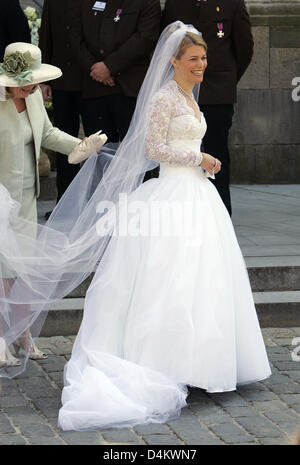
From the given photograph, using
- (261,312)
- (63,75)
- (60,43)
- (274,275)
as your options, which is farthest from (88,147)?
(60,43)

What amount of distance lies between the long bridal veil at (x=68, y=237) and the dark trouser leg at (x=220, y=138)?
225cm

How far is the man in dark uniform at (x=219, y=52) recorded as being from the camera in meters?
8.08

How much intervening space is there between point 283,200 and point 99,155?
449cm

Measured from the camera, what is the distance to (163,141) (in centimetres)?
580

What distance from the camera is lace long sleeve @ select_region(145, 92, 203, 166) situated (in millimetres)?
5781

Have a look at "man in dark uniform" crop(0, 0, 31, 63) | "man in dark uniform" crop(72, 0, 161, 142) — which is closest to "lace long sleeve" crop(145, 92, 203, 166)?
"man in dark uniform" crop(72, 0, 161, 142)

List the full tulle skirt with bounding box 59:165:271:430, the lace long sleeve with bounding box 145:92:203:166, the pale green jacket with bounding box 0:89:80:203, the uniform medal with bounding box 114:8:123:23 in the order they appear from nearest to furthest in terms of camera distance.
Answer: the full tulle skirt with bounding box 59:165:271:430 → the lace long sleeve with bounding box 145:92:203:166 → the pale green jacket with bounding box 0:89:80:203 → the uniform medal with bounding box 114:8:123:23

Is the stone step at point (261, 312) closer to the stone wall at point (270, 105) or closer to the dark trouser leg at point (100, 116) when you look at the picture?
the dark trouser leg at point (100, 116)

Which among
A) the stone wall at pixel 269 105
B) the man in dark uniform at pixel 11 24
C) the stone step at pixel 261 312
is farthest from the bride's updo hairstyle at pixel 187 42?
the stone wall at pixel 269 105

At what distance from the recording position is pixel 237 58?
828 cm

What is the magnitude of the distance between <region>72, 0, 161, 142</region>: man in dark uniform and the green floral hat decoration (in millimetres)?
1938

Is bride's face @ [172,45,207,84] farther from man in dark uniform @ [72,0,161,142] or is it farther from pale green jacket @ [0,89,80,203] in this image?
man in dark uniform @ [72,0,161,142]
